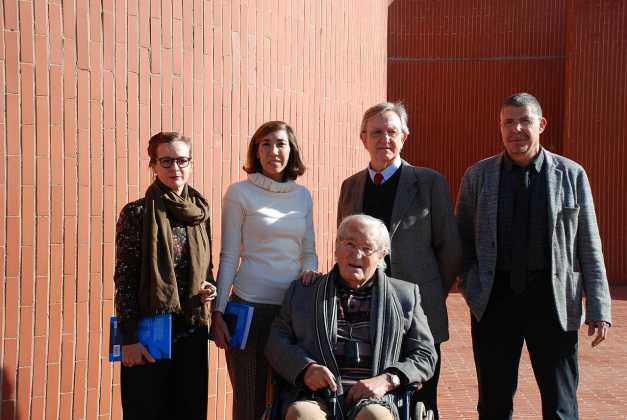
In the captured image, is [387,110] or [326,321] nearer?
[326,321]

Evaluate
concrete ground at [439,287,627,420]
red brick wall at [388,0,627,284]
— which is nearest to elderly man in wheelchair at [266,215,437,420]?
concrete ground at [439,287,627,420]

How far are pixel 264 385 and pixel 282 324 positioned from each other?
398mm

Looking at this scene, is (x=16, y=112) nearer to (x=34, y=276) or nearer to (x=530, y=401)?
(x=34, y=276)

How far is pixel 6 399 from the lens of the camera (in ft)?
12.8

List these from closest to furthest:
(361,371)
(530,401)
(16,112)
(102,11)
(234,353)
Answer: (361,371) < (234,353) < (16,112) < (102,11) < (530,401)

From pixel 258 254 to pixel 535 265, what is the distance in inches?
51.1

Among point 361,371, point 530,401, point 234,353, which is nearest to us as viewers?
point 361,371

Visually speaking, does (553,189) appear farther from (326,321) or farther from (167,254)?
(167,254)

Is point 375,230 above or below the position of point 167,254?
above

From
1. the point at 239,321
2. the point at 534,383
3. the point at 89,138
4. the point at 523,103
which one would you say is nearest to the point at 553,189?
the point at 523,103

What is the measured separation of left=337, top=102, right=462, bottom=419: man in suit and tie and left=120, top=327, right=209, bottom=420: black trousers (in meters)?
0.99

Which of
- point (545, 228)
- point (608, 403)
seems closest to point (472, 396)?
point (608, 403)

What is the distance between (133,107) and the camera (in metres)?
4.52

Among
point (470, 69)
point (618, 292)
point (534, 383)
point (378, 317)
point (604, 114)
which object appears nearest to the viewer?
point (378, 317)
